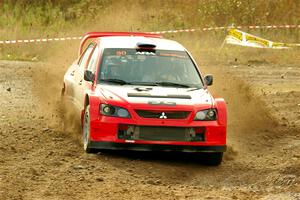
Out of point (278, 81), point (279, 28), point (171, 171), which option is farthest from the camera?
point (279, 28)

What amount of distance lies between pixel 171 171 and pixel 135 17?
2591cm

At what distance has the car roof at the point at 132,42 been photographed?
13.5 metres

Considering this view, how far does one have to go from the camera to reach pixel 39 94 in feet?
59.5

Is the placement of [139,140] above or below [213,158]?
above

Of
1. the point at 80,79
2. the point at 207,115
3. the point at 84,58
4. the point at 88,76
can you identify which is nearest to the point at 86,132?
the point at 88,76

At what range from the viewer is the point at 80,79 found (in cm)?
1382

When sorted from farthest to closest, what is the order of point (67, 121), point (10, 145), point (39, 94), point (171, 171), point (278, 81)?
point (278, 81), point (39, 94), point (67, 121), point (10, 145), point (171, 171)

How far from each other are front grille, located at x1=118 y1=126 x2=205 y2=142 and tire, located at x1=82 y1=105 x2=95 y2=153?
50 centimetres

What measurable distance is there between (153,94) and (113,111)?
0.63 metres

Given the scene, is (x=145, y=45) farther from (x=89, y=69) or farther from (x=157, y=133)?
(x=157, y=133)

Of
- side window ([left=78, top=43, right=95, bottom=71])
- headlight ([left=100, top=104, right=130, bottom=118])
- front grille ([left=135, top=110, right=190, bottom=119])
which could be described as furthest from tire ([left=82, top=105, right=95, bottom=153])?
side window ([left=78, top=43, right=95, bottom=71])

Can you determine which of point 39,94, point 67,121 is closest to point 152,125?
point 67,121

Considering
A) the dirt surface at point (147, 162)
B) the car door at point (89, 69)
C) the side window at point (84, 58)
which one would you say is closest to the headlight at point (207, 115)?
the dirt surface at point (147, 162)

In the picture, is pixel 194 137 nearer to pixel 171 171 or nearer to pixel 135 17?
pixel 171 171
